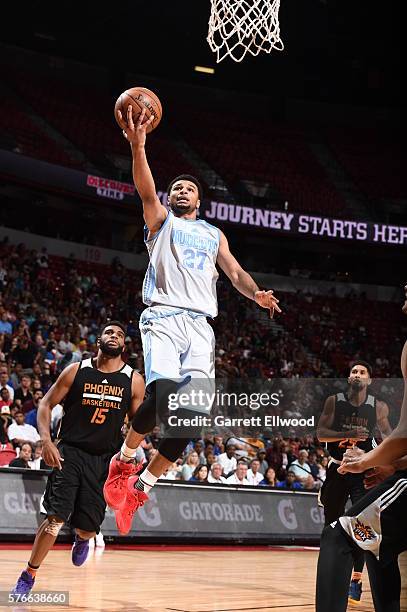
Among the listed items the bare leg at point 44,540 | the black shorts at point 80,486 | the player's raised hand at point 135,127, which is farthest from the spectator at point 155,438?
the player's raised hand at point 135,127

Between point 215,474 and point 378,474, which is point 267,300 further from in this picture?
point 215,474

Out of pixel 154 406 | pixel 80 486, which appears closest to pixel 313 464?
pixel 80 486

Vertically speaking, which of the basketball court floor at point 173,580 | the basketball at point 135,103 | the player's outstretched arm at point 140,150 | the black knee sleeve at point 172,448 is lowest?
the basketball court floor at point 173,580

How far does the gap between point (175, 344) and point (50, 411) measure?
136 cm

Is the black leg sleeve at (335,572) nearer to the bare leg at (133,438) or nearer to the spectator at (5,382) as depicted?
the bare leg at (133,438)

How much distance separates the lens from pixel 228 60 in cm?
2872

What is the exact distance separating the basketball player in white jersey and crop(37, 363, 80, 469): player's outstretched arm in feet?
1.66

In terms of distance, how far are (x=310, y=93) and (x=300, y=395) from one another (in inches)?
597

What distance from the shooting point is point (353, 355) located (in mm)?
23500

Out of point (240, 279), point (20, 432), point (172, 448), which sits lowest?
point (20, 432)

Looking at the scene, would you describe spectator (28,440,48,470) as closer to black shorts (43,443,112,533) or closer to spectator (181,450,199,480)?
spectator (181,450,199,480)

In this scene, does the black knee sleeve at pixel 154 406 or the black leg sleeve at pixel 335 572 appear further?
the black knee sleeve at pixel 154 406

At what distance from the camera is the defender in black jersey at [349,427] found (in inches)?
290

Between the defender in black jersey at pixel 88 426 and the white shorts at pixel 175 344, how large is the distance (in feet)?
3.36
